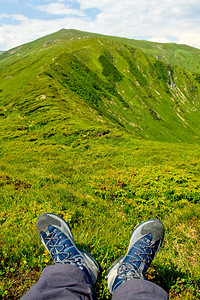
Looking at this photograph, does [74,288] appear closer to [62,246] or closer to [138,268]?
[62,246]

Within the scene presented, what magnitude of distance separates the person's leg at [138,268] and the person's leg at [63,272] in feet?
1.15

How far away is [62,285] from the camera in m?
2.47

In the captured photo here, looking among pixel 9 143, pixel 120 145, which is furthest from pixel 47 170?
pixel 9 143

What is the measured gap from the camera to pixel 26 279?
2734 mm

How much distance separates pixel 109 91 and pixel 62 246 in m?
70.5

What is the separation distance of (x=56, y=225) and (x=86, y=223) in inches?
31.6

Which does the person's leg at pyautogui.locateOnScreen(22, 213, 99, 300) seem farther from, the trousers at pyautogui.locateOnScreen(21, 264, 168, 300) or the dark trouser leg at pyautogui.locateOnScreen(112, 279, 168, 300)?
the dark trouser leg at pyautogui.locateOnScreen(112, 279, 168, 300)

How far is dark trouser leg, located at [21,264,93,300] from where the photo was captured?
2322 mm

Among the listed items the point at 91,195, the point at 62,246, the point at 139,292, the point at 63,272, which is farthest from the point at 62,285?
the point at 91,195

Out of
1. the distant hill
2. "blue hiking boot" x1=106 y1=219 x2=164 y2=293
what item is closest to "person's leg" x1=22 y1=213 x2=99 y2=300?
"blue hiking boot" x1=106 y1=219 x2=164 y2=293

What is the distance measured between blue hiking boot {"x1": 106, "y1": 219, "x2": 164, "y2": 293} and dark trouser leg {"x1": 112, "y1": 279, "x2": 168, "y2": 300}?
13 centimetres

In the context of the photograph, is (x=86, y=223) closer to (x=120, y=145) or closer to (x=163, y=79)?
(x=120, y=145)

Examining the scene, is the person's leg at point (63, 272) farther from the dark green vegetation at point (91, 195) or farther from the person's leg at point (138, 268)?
the person's leg at point (138, 268)

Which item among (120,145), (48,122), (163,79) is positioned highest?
(163,79)
